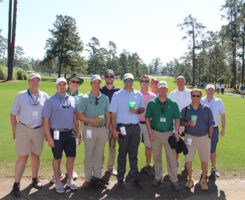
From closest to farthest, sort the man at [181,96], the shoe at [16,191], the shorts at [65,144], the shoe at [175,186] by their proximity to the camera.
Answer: the shoe at [16,191] < the shorts at [65,144] < the shoe at [175,186] < the man at [181,96]

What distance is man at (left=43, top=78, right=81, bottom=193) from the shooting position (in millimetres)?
4227

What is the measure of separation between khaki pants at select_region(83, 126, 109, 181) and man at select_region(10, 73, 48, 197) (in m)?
0.92

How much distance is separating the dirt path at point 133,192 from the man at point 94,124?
14.4 inches

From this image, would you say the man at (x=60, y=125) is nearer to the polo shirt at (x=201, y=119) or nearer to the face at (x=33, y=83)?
the face at (x=33, y=83)

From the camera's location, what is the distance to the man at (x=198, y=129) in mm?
4555

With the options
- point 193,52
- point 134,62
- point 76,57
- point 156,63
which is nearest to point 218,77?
point 193,52

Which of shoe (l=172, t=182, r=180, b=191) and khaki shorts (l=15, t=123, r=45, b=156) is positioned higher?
khaki shorts (l=15, t=123, r=45, b=156)

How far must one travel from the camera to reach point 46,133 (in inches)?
166

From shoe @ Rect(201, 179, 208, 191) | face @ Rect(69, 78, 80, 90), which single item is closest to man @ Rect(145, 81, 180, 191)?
shoe @ Rect(201, 179, 208, 191)

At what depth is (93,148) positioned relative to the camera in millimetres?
4633

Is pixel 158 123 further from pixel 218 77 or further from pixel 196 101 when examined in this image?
pixel 218 77

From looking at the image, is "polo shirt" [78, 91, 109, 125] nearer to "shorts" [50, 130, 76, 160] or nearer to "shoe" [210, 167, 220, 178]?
"shorts" [50, 130, 76, 160]

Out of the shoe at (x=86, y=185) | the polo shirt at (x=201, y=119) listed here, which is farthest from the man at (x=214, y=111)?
the shoe at (x=86, y=185)

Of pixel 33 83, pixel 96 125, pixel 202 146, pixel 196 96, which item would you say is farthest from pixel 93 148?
pixel 196 96
